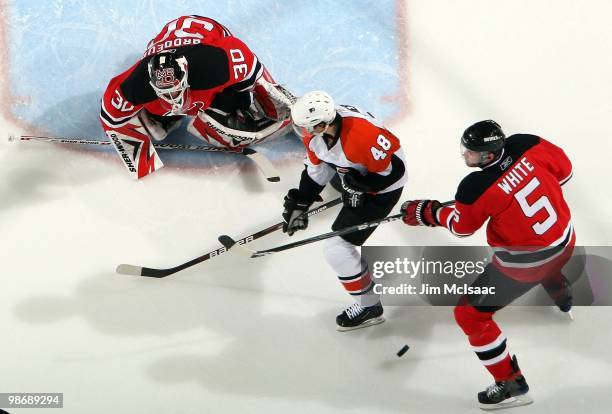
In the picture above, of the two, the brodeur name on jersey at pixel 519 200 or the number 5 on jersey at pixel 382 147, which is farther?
the number 5 on jersey at pixel 382 147

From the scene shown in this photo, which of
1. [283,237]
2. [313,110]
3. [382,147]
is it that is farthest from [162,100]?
[382,147]

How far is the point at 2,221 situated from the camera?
4.34m

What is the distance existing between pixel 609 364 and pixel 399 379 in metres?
0.94

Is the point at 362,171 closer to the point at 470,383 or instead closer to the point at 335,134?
the point at 335,134

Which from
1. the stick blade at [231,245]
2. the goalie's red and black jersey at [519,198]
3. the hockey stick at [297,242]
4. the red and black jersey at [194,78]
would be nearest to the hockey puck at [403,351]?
the hockey stick at [297,242]

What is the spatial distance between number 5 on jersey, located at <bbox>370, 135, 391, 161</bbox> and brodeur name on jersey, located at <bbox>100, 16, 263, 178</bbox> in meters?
1.03

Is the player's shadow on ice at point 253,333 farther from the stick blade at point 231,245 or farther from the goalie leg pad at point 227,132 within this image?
the goalie leg pad at point 227,132

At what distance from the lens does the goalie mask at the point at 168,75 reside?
4.05m

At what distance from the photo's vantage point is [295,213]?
397 centimetres

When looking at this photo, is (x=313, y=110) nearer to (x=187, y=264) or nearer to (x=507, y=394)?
(x=187, y=264)

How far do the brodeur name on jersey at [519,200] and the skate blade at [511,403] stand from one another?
62 centimetres

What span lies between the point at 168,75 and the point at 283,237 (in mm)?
992

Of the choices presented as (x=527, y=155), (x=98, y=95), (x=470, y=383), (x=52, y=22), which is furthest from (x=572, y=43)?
(x=52, y=22)

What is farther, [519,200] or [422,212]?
[422,212]
